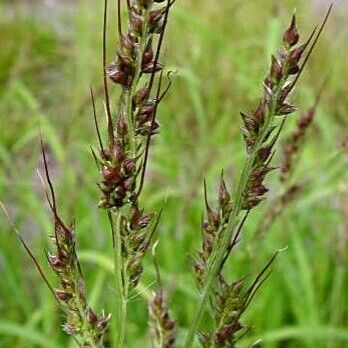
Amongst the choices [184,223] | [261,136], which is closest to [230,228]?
[261,136]

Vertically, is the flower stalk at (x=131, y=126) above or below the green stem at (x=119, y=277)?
above

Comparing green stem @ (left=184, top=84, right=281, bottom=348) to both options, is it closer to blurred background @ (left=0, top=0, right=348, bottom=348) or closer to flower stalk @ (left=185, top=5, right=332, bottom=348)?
flower stalk @ (left=185, top=5, right=332, bottom=348)

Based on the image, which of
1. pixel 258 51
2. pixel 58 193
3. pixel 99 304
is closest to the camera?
pixel 99 304

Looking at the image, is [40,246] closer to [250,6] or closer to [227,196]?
[227,196]

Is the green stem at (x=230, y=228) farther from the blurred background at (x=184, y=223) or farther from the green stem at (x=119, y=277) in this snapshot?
the blurred background at (x=184, y=223)

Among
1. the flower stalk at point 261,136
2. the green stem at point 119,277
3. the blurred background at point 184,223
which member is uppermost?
the blurred background at point 184,223

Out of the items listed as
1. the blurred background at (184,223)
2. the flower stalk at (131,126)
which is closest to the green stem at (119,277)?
the flower stalk at (131,126)

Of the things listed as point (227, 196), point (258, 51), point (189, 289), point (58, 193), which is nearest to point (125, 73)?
point (227, 196)

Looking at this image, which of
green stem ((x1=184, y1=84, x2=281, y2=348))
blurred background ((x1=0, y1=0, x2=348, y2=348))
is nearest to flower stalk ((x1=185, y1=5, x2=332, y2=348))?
green stem ((x1=184, y1=84, x2=281, y2=348))
